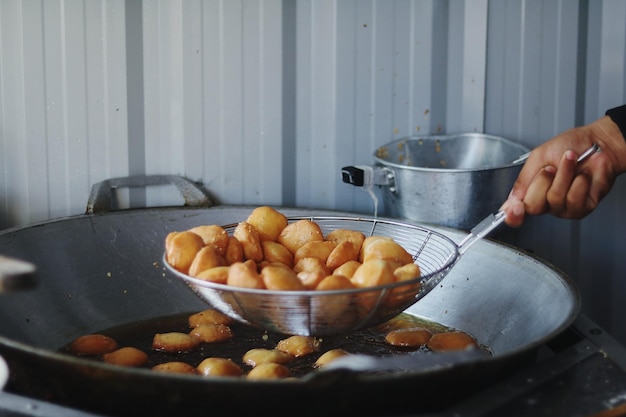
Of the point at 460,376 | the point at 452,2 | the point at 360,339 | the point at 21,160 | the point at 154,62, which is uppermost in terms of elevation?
the point at 452,2

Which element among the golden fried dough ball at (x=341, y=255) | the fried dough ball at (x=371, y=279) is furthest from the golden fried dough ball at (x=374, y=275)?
the golden fried dough ball at (x=341, y=255)

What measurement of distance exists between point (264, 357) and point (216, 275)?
246mm

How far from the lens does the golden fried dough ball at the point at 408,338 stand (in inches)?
60.8

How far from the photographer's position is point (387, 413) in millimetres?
1083

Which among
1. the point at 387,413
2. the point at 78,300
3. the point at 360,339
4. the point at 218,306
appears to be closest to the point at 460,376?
the point at 387,413

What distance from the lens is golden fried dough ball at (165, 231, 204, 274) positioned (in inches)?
52.1

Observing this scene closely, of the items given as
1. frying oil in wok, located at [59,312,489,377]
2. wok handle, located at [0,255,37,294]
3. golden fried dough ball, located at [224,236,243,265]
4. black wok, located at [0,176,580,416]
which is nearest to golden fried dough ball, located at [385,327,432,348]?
frying oil in wok, located at [59,312,489,377]

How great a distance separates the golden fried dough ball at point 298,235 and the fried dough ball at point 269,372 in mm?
222

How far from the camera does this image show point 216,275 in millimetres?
1264

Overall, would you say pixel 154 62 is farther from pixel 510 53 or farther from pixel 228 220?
pixel 510 53

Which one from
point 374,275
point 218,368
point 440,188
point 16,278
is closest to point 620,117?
point 440,188

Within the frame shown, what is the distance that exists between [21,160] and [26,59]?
0.79 feet

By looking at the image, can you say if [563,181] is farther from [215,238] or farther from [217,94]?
A: [217,94]

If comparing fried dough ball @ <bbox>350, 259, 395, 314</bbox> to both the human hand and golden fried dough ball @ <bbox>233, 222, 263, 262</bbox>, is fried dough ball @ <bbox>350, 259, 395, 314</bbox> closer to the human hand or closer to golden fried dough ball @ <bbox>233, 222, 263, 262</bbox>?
golden fried dough ball @ <bbox>233, 222, 263, 262</bbox>
